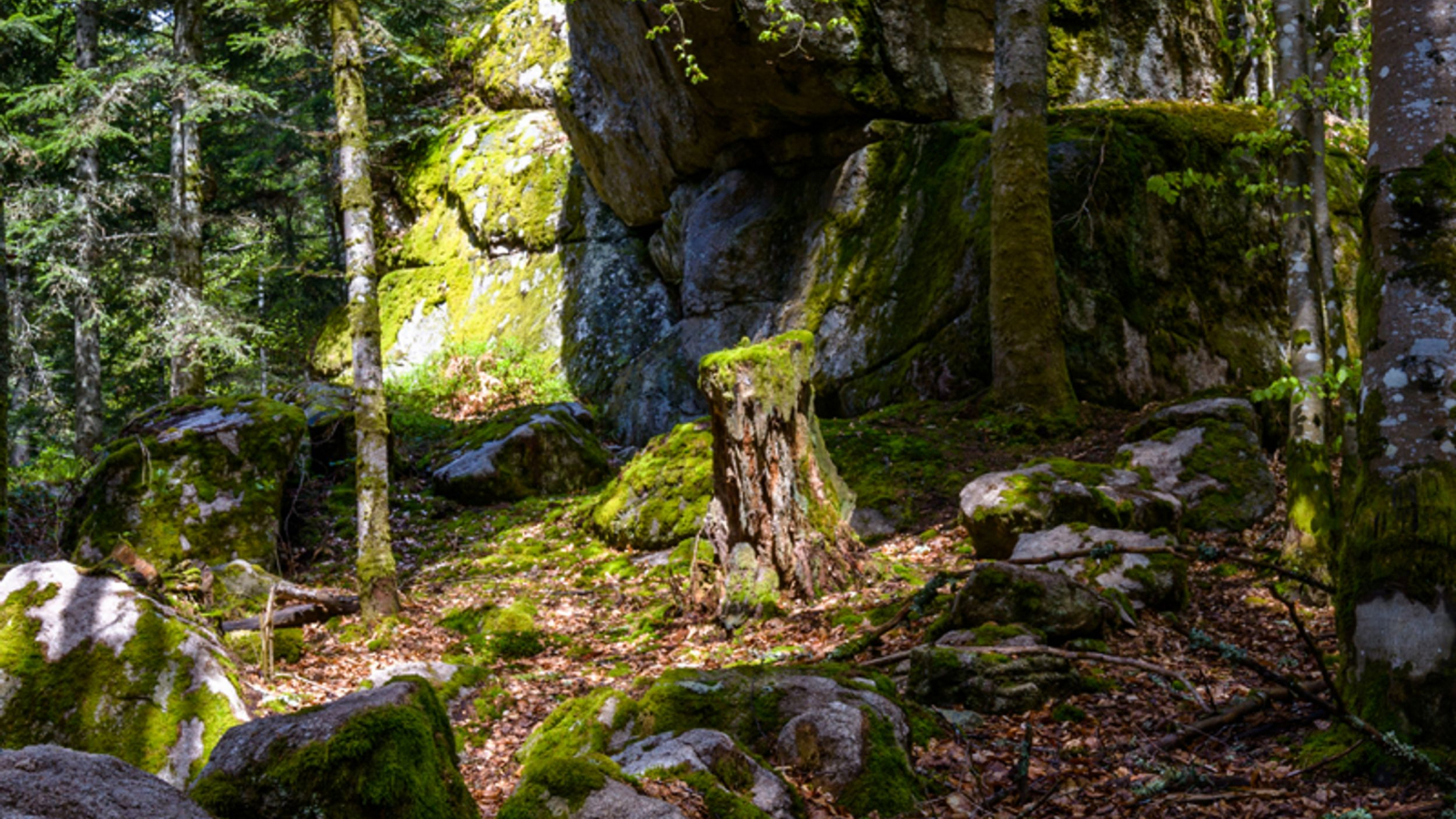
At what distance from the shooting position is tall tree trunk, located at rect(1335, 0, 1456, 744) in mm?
3068

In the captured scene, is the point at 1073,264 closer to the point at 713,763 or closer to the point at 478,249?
the point at 713,763

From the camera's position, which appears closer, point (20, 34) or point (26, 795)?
point (26, 795)

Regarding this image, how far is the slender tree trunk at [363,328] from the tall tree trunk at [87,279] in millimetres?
10221

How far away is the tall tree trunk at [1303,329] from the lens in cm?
566

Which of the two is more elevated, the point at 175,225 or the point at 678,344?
the point at 175,225

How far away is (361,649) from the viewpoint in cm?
716

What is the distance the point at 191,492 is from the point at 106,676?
5064 millimetres

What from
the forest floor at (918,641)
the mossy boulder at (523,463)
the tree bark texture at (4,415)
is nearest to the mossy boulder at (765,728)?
the forest floor at (918,641)

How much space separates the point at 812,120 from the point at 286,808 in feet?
38.2

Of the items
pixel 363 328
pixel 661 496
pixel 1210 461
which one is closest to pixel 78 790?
pixel 363 328

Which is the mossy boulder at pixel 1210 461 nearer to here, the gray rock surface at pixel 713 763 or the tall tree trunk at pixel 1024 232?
the tall tree trunk at pixel 1024 232

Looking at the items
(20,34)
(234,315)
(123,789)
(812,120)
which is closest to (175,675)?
(123,789)

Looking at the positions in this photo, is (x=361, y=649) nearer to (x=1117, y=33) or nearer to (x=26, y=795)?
(x=26, y=795)

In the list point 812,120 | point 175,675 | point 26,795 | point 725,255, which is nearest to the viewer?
point 26,795
